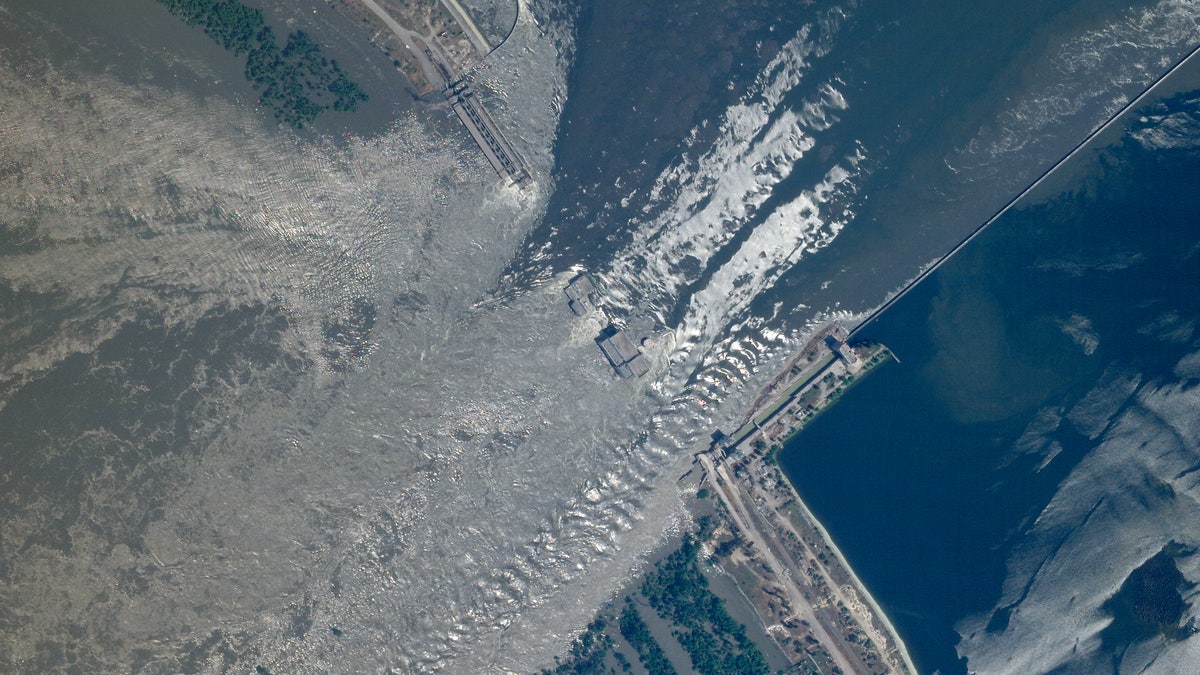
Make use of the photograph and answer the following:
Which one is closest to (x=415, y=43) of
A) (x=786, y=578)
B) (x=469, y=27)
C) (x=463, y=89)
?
(x=469, y=27)

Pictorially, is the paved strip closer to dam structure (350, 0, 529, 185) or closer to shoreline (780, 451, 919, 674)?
dam structure (350, 0, 529, 185)

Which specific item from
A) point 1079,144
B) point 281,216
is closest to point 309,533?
point 281,216

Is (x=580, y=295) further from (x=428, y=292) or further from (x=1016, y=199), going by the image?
(x=1016, y=199)

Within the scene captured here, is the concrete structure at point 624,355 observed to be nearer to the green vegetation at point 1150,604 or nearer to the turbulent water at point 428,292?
the turbulent water at point 428,292

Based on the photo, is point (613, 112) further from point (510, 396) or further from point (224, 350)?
point (224, 350)

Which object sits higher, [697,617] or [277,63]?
[277,63]
